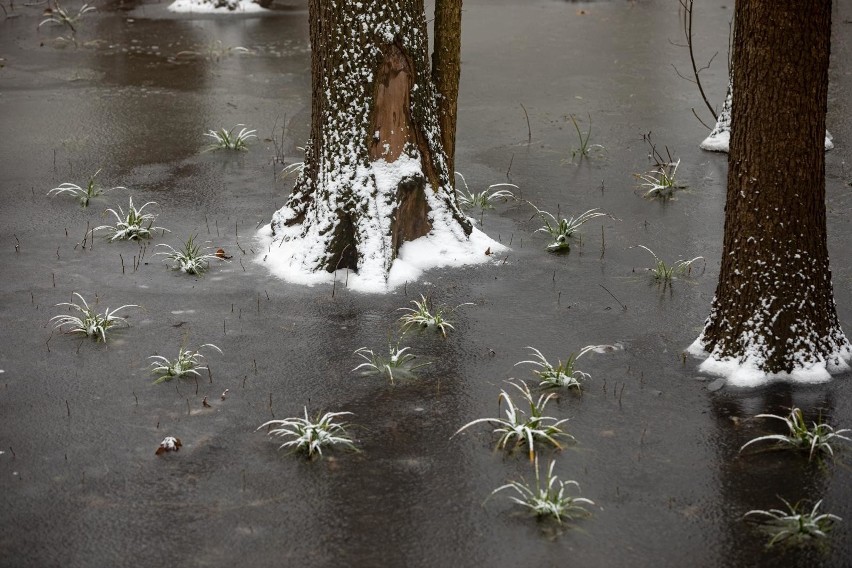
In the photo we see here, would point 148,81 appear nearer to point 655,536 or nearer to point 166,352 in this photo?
point 166,352

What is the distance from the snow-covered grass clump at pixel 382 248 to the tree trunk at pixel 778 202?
233cm

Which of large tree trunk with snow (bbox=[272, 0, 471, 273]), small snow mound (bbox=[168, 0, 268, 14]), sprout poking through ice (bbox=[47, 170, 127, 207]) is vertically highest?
large tree trunk with snow (bbox=[272, 0, 471, 273])

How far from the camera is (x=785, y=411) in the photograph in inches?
211

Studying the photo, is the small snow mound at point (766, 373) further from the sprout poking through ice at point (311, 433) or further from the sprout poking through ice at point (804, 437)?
the sprout poking through ice at point (311, 433)

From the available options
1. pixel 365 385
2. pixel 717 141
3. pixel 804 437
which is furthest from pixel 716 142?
pixel 365 385

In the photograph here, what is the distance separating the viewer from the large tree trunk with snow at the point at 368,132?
702 centimetres

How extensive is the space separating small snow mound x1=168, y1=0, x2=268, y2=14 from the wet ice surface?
6.44 meters

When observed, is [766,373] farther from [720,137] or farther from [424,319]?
[720,137]

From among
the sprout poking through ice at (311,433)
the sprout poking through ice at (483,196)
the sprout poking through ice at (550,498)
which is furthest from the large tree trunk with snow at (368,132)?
the sprout poking through ice at (550,498)

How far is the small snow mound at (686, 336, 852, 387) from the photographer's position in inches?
222

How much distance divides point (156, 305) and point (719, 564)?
164 inches

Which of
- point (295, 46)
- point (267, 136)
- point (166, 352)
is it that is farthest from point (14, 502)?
point (295, 46)

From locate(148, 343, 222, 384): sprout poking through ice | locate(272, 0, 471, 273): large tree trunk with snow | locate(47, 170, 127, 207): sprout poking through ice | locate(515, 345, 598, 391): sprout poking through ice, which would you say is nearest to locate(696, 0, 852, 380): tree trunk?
locate(515, 345, 598, 391): sprout poking through ice

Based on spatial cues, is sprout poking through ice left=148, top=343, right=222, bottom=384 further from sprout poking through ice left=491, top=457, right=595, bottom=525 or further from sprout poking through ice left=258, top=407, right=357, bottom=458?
sprout poking through ice left=491, top=457, right=595, bottom=525
